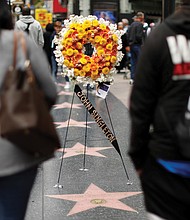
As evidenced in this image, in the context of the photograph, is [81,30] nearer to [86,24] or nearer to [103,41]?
[86,24]

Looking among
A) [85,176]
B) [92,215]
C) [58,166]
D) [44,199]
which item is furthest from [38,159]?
[58,166]

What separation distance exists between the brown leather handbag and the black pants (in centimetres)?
49

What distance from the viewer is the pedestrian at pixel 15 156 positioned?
228cm

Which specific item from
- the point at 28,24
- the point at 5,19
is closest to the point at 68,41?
the point at 5,19

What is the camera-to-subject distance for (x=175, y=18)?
2287 mm

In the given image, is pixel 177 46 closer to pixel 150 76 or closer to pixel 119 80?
pixel 150 76

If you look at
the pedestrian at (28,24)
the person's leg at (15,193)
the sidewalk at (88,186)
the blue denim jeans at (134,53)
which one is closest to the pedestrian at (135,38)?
the blue denim jeans at (134,53)

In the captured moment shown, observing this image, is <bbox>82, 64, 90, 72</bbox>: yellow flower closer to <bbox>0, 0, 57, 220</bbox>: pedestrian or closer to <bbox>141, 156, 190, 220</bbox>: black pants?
<bbox>0, 0, 57, 220</bbox>: pedestrian

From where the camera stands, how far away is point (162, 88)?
7.47 feet

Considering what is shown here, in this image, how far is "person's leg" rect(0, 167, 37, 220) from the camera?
234 cm

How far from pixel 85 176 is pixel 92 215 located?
119cm

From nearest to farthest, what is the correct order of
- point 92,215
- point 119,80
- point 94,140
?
1. point 92,215
2. point 94,140
3. point 119,80

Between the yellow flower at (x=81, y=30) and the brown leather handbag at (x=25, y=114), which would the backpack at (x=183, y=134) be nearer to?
the brown leather handbag at (x=25, y=114)

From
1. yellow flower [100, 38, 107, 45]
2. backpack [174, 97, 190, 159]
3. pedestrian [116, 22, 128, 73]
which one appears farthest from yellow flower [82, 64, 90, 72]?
pedestrian [116, 22, 128, 73]
